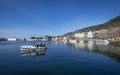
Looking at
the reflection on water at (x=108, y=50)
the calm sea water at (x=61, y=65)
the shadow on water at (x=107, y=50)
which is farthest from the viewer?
the reflection on water at (x=108, y=50)

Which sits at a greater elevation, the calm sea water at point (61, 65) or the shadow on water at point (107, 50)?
the shadow on water at point (107, 50)

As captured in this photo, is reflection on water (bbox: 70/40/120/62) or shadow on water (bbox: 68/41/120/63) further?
reflection on water (bbox: 70/40/120/62)

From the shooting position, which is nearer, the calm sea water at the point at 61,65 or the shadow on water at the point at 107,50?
the calm sea water at the point at 61,65

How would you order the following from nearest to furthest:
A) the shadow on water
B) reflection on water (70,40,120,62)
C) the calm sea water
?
the calm sea water → the shadow on water → reflection on water (70,40,120,62)

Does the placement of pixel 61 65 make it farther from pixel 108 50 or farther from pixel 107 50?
pixel 107 50

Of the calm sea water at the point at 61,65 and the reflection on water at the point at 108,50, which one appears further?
the reflection on water at the point at 108,50

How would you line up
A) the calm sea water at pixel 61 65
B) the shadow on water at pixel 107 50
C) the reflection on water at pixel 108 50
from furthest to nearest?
1. the reflection on water at pixel 108 50
2. the shadow on water at pixel 107 50
3. the calm sea water at pixel 61 65

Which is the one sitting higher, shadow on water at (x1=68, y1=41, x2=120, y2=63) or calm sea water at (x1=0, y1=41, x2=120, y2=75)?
shadow on water at (x1=68, y1=41, x2=120, y2=63)

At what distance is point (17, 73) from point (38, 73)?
16.2 feet

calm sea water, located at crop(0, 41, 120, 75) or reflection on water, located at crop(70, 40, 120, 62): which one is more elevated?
reflection on water, located at crop(70, 40, 120, 62)

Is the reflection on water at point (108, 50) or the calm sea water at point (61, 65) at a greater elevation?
the reflection on water at point (108, 50)

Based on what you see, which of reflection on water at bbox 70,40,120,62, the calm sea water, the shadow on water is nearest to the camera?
the calm sea water

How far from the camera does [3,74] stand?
3288 centimetres

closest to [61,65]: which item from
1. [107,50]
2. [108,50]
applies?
[108,50]
